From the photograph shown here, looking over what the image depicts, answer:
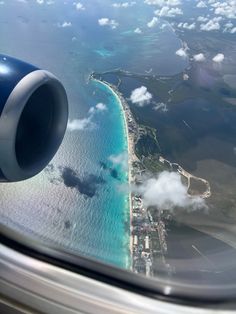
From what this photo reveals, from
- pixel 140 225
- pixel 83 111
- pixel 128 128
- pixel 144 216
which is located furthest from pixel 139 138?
pixel 140 225

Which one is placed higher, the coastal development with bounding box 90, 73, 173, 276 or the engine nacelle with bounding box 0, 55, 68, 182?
the engine nacelle with bounding box 0, 55, 68, 182

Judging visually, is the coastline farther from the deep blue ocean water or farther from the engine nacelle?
the engine nacelle

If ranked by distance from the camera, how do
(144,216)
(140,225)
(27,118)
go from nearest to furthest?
(27,118) < (140,225) < (144,216)

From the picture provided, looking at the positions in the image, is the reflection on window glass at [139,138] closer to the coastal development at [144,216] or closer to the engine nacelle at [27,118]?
the coastal development at [144,216]

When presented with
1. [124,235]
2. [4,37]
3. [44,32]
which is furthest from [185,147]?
[44,32]

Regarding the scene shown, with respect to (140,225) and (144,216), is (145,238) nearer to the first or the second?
(140,225)

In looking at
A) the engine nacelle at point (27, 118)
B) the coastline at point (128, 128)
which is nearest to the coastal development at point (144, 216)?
the coastline at point (128, 128)

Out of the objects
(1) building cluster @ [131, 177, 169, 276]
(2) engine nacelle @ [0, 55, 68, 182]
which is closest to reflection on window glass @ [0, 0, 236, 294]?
(1) building cluster @ [131, 177, 169, 276]
